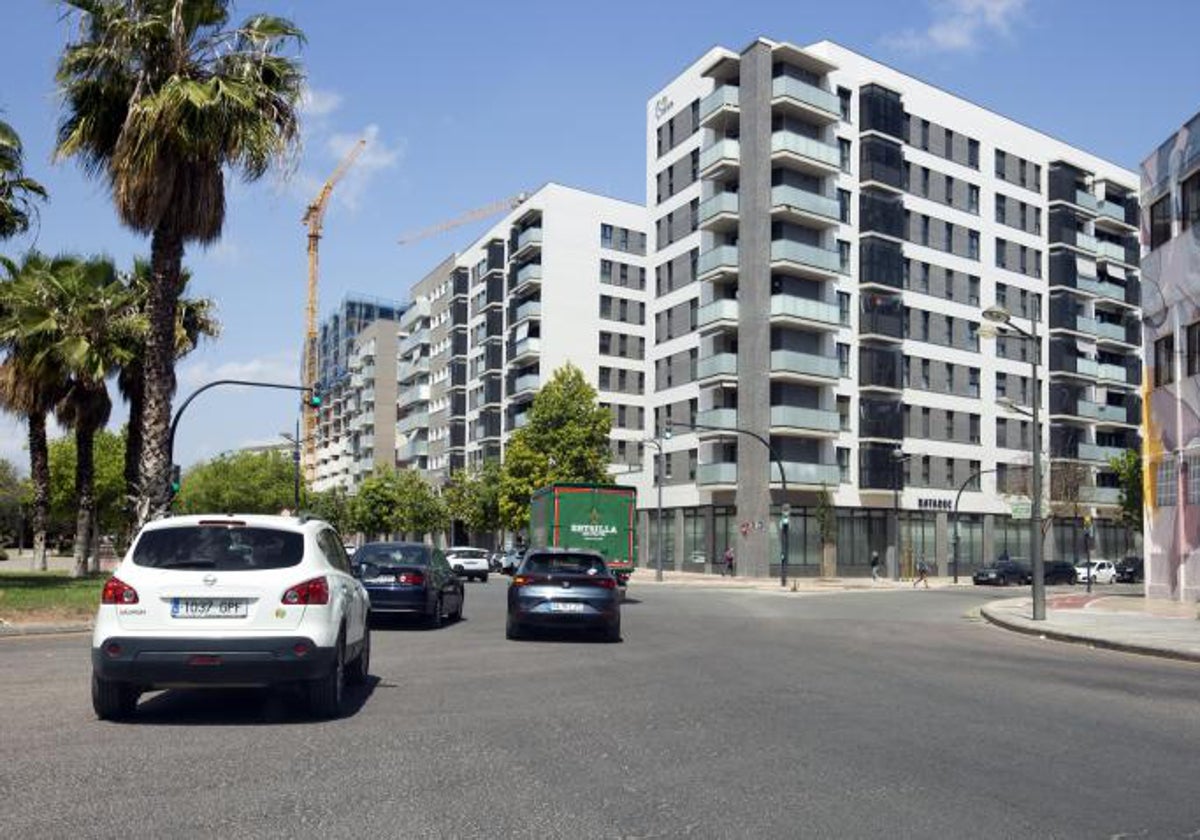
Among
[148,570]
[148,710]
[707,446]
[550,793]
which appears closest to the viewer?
[550,793]

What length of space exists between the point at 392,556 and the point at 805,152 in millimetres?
46957

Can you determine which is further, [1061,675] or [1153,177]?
[1153,177]

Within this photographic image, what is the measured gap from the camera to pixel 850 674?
14641 millimetres

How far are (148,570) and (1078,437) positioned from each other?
76.1 meters

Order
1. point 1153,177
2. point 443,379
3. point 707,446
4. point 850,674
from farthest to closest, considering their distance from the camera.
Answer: point 443,379 → point 707,446 → point 1153,177 → point 850,674

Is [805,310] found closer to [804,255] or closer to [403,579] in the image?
[804,255]

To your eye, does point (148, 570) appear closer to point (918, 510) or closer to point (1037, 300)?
point (918, 510)

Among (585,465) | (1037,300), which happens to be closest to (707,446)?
(585,465)

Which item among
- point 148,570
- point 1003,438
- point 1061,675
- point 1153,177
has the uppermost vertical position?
point 1153,177

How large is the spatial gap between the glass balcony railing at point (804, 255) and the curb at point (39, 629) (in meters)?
47.7

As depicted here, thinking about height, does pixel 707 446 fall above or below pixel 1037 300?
below

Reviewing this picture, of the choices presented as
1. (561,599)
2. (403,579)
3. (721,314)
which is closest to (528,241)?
(721,314)

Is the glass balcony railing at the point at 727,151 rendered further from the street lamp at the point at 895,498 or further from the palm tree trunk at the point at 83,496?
the palm tree trunk at the point at 83,496

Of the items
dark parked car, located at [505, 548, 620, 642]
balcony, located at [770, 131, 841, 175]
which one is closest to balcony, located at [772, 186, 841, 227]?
balcony, located at [770, 131, 841, 175]
